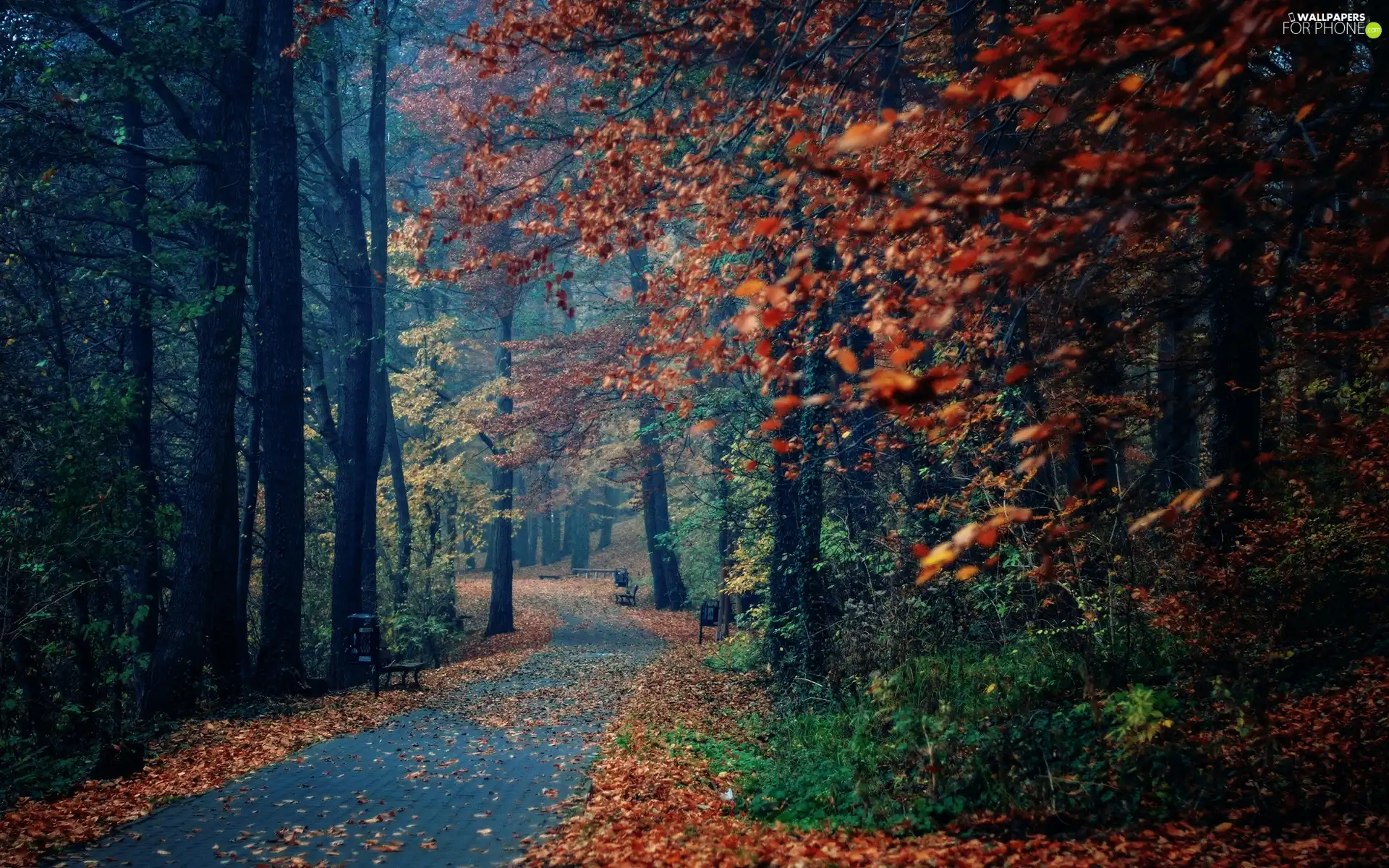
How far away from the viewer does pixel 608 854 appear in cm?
596

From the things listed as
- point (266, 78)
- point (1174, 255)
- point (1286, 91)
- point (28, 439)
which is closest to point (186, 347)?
point (266, 78)

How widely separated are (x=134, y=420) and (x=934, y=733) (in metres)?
10.9

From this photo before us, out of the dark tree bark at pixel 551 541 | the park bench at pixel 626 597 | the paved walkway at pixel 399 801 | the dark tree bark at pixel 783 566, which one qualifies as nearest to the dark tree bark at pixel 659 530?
the park bench at pixel 626 597

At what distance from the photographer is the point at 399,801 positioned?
7.65 meters

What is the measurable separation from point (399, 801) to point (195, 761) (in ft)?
9.81

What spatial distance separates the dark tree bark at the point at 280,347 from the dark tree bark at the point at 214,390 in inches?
29.0

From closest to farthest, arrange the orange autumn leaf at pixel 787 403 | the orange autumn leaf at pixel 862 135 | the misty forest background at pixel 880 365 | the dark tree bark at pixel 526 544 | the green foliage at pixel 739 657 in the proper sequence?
the orange autumn leaf at pixel 862 135 → the orange autumn leaf at pixel 787 403 → the misty forest background at pixel 880 365 → the green foliage at pixel 739 657 → the dark tree bark at pixel 526 544

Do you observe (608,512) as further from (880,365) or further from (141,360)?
(141,360)

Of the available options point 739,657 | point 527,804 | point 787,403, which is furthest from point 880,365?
point 787,403

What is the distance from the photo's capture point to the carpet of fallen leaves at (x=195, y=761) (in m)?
6.52

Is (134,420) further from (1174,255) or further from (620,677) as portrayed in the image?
(1174,255)

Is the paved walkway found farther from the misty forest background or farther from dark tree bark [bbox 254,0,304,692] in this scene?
dark tree bark [bbox 254,0,304,692]

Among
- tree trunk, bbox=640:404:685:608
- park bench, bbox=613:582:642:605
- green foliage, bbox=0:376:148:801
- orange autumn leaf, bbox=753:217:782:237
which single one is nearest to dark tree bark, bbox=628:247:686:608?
tree trunk, bbox=640:404:685:608

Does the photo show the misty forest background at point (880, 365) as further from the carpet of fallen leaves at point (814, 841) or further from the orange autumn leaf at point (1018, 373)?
the carpet of fallen leaves at point (814, 841)
